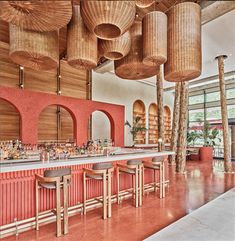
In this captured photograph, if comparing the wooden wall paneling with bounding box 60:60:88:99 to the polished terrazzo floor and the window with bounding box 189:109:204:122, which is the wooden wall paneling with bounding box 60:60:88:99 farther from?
the window with bounding box 189:109:204:122

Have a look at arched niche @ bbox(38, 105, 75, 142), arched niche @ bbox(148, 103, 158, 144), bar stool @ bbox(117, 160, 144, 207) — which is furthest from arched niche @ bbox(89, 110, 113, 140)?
bar stool @ bbox(117, 160, 144, 207)

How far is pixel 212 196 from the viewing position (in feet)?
17.0

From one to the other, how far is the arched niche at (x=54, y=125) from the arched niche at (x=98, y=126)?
128cm

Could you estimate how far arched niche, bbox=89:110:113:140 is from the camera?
32.4 ft

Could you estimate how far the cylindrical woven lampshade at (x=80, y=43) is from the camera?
3068mm

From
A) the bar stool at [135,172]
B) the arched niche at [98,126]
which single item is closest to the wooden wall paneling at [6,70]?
the arched niche at [98,126]

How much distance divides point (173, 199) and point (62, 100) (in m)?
4.16

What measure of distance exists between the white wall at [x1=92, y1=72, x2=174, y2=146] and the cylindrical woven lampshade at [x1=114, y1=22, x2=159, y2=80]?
6.16 m

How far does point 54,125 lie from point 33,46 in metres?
5.75

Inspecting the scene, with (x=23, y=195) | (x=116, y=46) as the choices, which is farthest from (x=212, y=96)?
(x=23, y=195)

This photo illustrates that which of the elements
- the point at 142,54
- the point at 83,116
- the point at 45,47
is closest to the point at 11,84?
the point at 83,116

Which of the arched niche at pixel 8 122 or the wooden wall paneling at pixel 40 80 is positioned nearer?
the arched niche at pixel 8 122

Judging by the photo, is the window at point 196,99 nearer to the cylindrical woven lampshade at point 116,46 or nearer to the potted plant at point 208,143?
the potted plant at point 208,143

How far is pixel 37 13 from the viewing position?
92.0 inches
